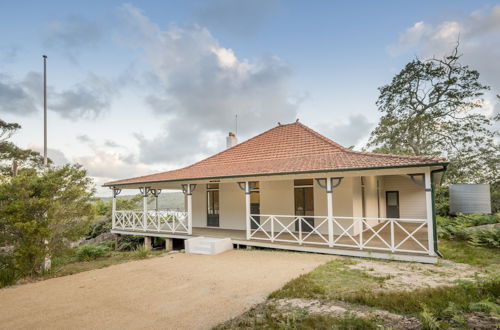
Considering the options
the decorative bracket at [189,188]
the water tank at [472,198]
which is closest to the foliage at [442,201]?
the water tank at [472,198]

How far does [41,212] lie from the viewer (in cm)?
778

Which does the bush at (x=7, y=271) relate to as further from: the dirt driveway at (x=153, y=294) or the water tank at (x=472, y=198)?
the water tank at (x=472, y=198)

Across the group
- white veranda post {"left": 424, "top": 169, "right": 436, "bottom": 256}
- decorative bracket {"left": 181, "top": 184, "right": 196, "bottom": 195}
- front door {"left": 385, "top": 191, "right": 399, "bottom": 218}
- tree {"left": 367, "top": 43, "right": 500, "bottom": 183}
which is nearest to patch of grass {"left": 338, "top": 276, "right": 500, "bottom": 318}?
white veranda post {"left": 424, "top": 169, "right": 436, "bottom": 256}

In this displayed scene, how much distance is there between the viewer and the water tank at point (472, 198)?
14.7m

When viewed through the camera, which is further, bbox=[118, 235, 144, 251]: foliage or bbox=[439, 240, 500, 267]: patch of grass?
bbox=[118, 235, 144, 251]: foliage

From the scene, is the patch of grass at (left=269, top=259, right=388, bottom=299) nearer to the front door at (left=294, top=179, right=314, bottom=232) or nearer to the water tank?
the front door at (left=294, top=179, right=314, bottom=232)

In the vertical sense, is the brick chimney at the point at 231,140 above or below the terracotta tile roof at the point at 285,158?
above

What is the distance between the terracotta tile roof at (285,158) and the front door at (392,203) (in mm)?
6445

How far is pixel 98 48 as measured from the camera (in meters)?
11.3

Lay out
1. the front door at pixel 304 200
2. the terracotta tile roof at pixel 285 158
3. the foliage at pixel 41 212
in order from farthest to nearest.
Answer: the front door at pixel 304 200, the terracotta tile roof at pixel 285 158, the foliage at pixel 41 212

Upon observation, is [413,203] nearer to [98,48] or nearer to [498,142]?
[498,142]

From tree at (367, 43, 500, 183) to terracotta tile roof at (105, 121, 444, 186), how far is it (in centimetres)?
1270

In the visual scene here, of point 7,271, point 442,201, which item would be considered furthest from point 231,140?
point 442,201

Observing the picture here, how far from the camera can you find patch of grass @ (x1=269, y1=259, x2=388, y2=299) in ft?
17.2
